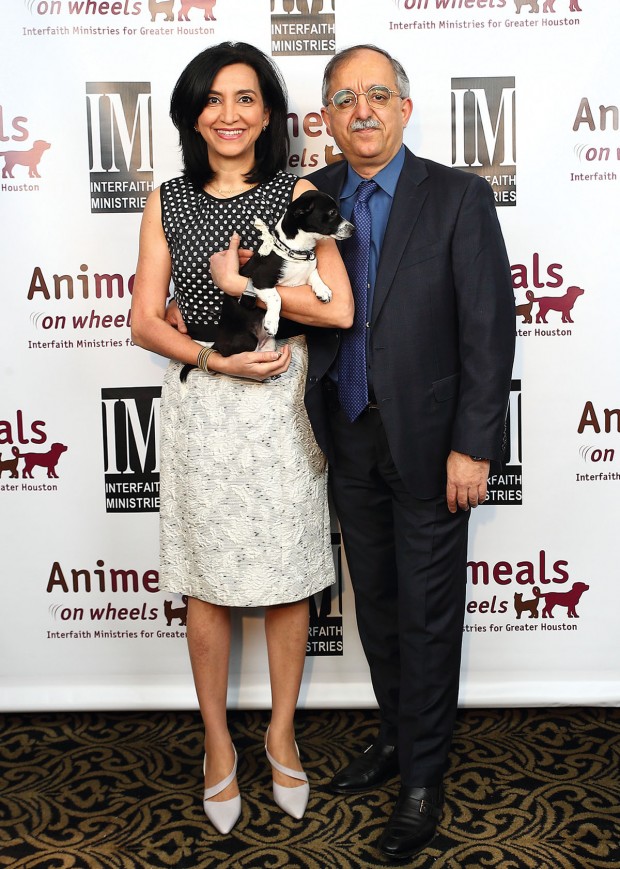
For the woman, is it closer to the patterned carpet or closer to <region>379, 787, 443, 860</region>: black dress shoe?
the patterned carpet

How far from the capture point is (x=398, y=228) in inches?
79.5

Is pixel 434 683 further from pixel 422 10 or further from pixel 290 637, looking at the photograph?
pixel 422 10

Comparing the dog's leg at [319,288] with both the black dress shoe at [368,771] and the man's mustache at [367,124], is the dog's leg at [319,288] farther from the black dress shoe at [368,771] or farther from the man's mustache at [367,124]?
the black dress shoe at [368,771]

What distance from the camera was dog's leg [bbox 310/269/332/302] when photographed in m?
1.99

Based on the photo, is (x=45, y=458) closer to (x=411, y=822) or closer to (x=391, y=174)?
(x=391, y=174)

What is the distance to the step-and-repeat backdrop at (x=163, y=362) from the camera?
2.54 m

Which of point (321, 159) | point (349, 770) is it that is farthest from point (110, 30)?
point (349, 770)

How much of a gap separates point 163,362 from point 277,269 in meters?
0.82

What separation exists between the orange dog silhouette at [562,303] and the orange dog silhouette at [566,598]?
87cm

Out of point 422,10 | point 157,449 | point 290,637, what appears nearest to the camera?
point 290,637

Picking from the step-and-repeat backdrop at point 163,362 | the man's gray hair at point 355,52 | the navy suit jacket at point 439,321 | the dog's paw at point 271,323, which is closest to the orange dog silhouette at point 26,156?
the step-and-repeat backdrop at point 163,362

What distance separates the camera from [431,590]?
2.12 meters

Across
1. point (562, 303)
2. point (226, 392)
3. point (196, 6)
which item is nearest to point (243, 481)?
point (226, 392)

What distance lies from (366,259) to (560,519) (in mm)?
1174
